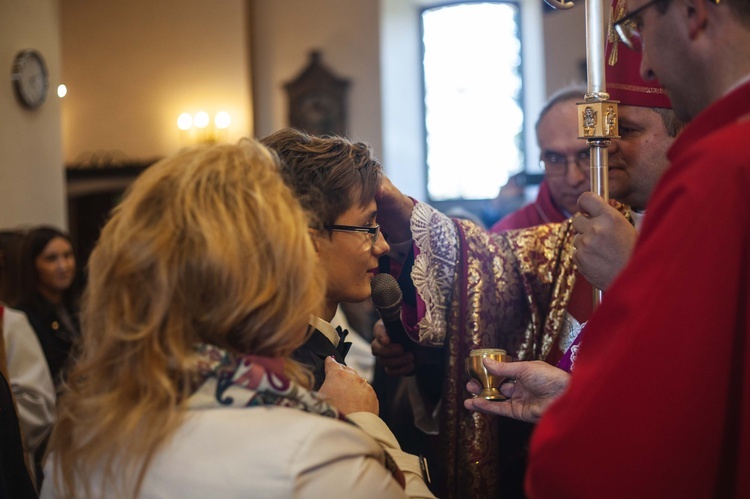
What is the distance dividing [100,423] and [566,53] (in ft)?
24.5

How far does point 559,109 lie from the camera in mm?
3453

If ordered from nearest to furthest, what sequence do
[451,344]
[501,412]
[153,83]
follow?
[501,412]
[451,344]
[153,83]

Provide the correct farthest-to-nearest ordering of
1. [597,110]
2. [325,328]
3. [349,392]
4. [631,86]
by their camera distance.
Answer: [631,86], [325,328], [597,110], [349,392]

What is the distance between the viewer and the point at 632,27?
145 cm

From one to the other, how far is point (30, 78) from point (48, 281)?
158cm

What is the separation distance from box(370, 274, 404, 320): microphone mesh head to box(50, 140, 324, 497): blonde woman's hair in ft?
3.12

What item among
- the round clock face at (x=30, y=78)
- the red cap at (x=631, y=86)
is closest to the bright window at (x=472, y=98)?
the round clock face at (x=30, y=78)

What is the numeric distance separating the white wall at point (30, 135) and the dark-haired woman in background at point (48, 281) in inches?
29.7

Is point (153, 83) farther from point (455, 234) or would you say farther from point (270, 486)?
point (270, 486)

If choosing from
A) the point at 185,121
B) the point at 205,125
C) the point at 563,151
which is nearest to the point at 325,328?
the point at 563,151

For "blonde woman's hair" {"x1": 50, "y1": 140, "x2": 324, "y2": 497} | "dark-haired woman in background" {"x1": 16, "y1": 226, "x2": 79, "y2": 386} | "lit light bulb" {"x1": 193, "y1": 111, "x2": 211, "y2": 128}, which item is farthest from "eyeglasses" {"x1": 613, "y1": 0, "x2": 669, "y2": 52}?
"lit light bulb" {"x1": 193, "y1": 111, "x2": 211, "y2": 128}

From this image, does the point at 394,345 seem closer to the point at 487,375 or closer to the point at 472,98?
the point at 487,375

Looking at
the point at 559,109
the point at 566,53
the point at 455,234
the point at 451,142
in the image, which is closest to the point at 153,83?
the point at 451,142

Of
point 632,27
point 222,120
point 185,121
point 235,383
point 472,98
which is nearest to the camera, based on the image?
point 235,383
